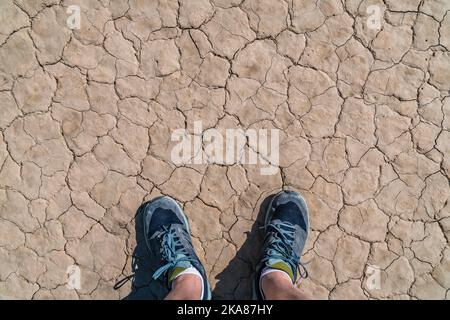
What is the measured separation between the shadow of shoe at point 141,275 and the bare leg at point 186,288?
0.21m

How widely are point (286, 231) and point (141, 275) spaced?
93 cm

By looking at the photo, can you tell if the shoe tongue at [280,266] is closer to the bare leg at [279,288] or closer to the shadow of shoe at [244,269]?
the bare leg at [279,288]

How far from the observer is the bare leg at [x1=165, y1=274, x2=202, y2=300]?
8.24ft

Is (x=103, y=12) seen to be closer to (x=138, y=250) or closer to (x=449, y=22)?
(x=138, y=250)

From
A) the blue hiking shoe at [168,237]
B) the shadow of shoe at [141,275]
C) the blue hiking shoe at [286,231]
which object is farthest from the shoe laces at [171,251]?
the blue hiking shoe at [286,231]

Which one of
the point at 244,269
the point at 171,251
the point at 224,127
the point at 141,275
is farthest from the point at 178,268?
the point at 224,127

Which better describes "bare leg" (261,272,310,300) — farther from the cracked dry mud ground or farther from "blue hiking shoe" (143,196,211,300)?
"blue hiking shoe" (143,196,211,300)

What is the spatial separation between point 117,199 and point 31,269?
0.68 meters

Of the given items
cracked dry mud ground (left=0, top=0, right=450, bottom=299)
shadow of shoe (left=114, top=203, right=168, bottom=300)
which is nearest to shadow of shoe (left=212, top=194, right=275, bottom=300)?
cracked dry mud ground (left=0, top=0, right=450, bottom=299)

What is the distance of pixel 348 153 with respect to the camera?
112 inches

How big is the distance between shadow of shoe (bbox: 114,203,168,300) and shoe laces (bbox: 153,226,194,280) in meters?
0.12

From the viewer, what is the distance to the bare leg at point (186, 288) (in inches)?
98.9

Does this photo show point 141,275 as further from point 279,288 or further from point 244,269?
point 279,288
